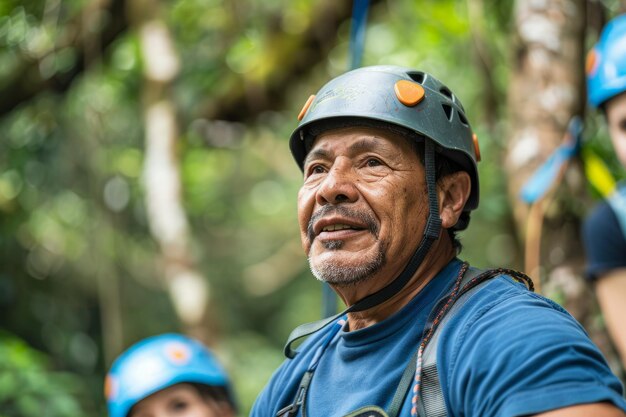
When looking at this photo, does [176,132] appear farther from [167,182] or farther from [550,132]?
[550,132]

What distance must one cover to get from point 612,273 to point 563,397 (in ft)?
5.72

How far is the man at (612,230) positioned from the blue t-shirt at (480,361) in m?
1.03

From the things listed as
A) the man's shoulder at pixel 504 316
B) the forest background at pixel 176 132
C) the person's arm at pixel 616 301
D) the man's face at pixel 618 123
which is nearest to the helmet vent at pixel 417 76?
the man's shoulder at pixel 504 316

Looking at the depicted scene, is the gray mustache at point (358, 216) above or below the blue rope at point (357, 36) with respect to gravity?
below

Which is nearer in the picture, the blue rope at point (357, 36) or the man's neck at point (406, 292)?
the man's neck at point (406, 292)

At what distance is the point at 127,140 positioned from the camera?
7984mm

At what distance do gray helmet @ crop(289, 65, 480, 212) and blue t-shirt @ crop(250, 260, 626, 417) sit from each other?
0.38m

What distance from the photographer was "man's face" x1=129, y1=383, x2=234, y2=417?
4.12 m

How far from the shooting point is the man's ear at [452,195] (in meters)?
2.78

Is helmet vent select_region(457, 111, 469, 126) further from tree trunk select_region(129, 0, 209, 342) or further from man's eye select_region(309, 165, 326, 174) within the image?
tree trunk select_region(129, 0, 209, 342)

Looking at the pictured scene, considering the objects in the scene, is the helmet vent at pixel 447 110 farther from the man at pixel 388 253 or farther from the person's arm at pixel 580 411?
the person's arm at pixel 580 411

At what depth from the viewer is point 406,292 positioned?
2.67 metres

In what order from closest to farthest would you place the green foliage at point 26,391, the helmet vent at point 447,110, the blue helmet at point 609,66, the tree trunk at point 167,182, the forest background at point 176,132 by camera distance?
the helmet vent at point 447,110 → the blue helmet at point 609,66 → the forest background at point 176,132 → the green foliage at point 26,391 → the tree trunk at point 167,182

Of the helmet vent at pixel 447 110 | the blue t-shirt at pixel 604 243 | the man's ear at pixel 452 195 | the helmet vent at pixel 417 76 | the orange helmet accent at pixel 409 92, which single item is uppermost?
the helmet vent at pixel 417 76
